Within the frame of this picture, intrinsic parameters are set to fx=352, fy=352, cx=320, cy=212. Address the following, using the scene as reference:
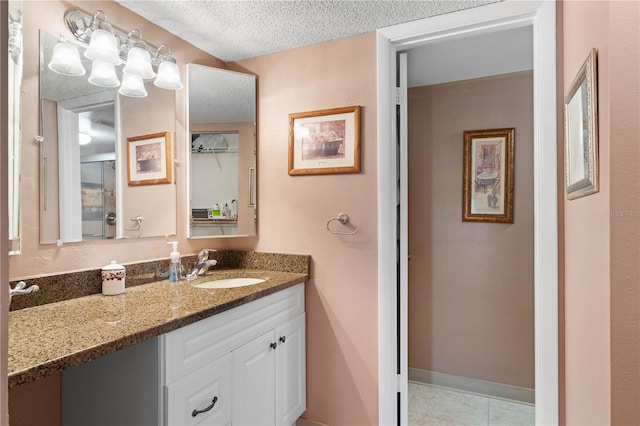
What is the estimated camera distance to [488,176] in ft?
8.20

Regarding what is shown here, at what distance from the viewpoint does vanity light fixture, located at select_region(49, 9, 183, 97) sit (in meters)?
1.49

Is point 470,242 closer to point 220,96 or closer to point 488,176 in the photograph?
point 488,176

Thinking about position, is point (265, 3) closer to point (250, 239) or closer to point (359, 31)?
point (359, 31)

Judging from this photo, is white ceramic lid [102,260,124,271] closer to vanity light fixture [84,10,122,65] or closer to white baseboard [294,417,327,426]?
vanity light fixture [84,10,122,65]

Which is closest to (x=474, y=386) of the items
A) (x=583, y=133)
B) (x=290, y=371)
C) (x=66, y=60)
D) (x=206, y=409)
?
(x=290, y=371)

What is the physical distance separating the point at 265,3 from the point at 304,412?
218 cm

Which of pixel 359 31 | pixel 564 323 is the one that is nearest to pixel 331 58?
pixel 359 31

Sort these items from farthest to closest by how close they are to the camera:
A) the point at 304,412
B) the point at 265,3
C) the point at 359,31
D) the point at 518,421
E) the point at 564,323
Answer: the point at 518,421 → the point at 304,412 → the point at 359,31 → the point at 265,3 → the point at 564,323

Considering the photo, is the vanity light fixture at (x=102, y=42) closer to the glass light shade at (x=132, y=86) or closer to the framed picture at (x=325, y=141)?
the glass light shade at (x=132, y=86)

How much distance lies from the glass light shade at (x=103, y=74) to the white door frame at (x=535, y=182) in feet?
4.24

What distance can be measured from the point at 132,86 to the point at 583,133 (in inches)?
72.2

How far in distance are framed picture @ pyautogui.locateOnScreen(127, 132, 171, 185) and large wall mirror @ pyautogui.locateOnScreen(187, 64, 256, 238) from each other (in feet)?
0.53

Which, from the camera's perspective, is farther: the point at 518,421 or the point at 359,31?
the point at 518,421

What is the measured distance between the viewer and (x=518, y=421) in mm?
2197
